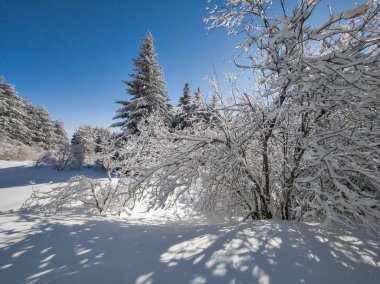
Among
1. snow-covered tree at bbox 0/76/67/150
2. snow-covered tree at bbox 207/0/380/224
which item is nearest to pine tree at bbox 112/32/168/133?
snow-covered tree at bbox 207/0/380/224

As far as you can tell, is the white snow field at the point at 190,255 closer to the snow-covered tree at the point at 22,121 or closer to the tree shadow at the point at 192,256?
the tree shadow at the point at 192,256

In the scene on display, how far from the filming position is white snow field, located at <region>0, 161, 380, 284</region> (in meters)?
1.76

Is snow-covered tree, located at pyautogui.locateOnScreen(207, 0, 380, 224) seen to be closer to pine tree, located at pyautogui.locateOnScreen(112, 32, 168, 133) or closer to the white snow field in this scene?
the white snow field

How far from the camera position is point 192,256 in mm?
2068

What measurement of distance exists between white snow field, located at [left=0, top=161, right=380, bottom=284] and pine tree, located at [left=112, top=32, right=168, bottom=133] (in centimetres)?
1250

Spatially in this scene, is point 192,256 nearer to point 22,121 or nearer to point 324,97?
point 324,97

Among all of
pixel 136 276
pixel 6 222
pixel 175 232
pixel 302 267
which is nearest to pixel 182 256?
pixel 136 276

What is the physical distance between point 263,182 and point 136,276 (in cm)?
316

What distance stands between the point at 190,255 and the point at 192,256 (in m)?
0.03

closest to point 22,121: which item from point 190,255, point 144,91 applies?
point 144,91

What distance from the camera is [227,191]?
433cm

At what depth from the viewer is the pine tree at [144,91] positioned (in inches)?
592

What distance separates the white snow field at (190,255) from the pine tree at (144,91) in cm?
1250

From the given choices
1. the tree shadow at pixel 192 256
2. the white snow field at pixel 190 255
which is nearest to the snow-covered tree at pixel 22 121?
the white snow field at pixel 190 255
